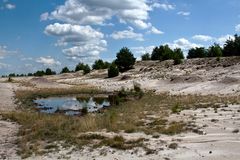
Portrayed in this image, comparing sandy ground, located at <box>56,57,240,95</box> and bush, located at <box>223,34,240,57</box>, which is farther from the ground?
bush, located at <box>223,34,240,57</box>

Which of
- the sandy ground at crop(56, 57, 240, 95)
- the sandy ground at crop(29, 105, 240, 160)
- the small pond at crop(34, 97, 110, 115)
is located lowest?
the sandy ground at crop(29, 105, 240, 160)

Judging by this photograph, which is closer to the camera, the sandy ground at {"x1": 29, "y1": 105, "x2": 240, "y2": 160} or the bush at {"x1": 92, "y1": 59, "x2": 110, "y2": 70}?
the sandy ground at {"x1": 29, "y1": 105, "x2": 240, "y2": 160}

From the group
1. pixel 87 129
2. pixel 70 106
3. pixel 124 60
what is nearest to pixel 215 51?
pixel 124 60

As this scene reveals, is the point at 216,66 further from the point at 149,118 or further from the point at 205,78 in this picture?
the point at 149,118

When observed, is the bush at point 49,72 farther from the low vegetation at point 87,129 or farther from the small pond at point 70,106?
the low vegetation at point 87,129

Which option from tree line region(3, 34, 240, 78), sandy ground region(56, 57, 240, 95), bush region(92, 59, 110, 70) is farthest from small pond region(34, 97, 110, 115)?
bush region(92, 59, 110, 70)

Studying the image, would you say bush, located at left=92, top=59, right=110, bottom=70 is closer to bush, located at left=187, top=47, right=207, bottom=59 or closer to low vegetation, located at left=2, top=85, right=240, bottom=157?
bush, located at left=187, top=47, right=207, bottom=59

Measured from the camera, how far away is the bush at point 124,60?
353ft

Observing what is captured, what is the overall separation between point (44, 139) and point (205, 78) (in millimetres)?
41654

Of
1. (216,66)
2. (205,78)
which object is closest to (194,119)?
(205,78)

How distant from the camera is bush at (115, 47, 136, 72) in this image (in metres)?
108

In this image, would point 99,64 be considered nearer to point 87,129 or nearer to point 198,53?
point 198,53

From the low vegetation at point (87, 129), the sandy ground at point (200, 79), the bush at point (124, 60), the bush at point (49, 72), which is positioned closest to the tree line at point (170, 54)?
the bush at point (124, 60)

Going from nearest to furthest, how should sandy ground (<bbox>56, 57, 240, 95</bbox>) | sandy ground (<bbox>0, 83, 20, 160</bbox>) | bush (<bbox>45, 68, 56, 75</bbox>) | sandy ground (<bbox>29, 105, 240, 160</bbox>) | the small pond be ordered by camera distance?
sandy ground (<bbox>29, 105, 240, 160</bbox>), sandy ground (<bbox>0, 83, 20, 160</bbox>), the small pond, sandy ground (<bbox>56, 57, 240, 95</bbox>), bush (<bbox>45, 68, 56, 75</bbox>)
